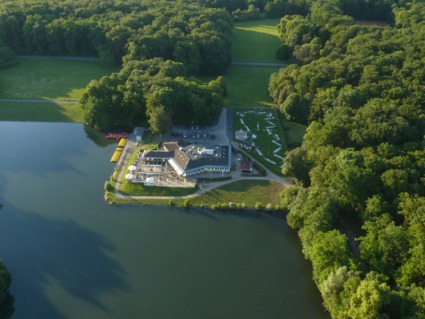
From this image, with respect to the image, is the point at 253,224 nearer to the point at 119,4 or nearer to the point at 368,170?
the point at 368,170

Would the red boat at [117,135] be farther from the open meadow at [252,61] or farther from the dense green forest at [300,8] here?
the dense green forest at [300,8]

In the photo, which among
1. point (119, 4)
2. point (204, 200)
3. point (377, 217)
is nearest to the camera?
point (377, 217)

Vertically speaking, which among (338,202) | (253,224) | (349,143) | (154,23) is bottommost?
(253,224)

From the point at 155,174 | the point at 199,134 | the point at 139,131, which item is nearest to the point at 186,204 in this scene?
the point at 155,174

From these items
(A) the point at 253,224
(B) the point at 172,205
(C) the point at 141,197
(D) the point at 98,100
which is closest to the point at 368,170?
(A) the point at 253,224

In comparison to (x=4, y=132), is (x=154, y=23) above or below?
above

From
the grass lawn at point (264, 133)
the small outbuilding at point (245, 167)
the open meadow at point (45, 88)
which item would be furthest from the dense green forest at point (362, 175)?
the open meadow at point (45, 88)

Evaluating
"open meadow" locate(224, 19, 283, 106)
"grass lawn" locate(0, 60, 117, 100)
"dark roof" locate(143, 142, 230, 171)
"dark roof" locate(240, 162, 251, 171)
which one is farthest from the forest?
"dark roof" locate(240, 162, 251, 171)
